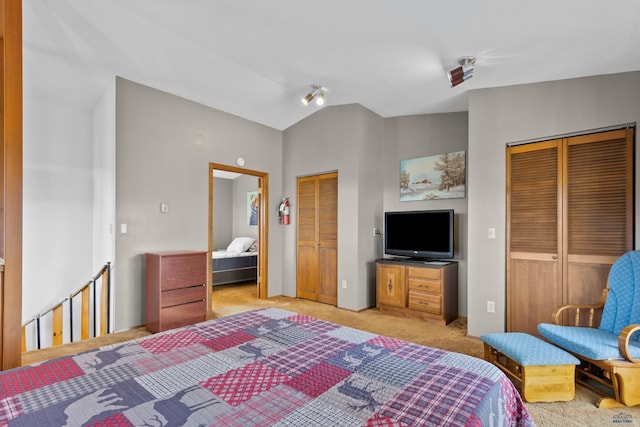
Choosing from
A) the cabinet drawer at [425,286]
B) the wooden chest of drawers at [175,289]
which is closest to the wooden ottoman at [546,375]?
the cabinet drawer at [425,286]

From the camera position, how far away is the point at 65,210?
4352 mm

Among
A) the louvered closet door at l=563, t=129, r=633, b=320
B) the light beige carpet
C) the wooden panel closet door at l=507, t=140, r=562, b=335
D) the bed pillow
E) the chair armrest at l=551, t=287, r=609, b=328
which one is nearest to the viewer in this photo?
the light beige carpet

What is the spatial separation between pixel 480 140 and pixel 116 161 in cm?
382

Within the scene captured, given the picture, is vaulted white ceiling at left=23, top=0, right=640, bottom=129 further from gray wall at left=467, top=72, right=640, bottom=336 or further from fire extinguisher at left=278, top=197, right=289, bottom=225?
fire extinguisher at left=278, top=197, right=289, bottom=225

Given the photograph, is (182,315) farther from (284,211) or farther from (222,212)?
(222,212)

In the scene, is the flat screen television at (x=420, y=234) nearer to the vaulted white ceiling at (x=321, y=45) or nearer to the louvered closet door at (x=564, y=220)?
the louvered closet door at (x=564, y=220)

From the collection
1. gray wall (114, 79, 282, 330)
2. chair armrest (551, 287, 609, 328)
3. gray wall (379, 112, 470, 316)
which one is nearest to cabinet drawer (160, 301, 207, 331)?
gray wall (114, 79, 282, 330)

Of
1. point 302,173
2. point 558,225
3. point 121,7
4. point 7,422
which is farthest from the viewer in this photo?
point 302,173

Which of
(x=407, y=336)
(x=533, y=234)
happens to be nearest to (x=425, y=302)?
(x=407, y=336)

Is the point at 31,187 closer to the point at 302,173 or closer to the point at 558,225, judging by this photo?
the point at 302,173

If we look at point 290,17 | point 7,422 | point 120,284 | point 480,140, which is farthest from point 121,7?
point 480,140

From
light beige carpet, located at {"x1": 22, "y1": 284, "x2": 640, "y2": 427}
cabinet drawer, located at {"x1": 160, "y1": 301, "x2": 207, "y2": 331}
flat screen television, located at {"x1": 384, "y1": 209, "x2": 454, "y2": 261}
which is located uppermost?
flat screen television, located at {"x1": 384, "y1": 209, "x2": 454, "y2": 261}

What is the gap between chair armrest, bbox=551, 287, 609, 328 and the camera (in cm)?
266

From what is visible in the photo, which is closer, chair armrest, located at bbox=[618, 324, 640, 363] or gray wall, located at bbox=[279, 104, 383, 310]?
chair armrest, located at bbox=[618, 324, 640, 363]
